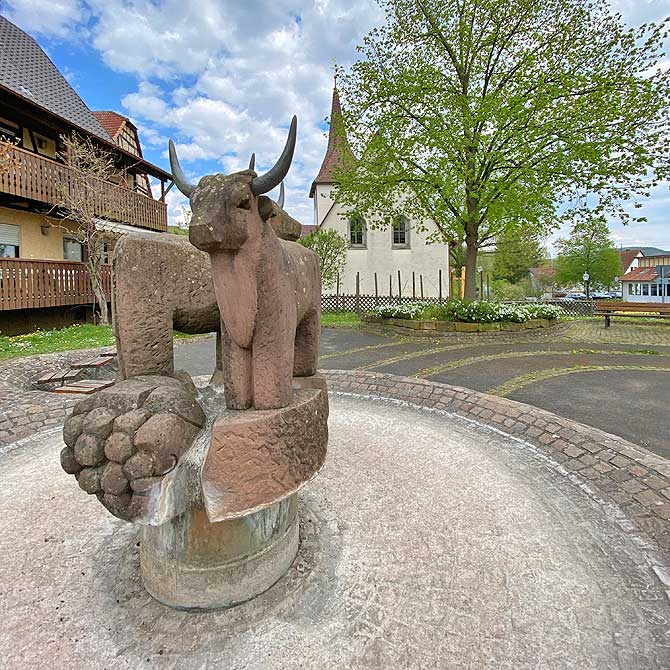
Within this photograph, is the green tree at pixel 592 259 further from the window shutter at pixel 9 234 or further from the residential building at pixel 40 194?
the window shutter at pixel 9 234

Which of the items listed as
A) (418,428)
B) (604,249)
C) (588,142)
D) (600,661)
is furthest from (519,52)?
(604,249)

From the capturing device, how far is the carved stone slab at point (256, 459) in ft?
5.32

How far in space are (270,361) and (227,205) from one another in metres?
0.69

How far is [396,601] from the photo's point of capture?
1.92 meters

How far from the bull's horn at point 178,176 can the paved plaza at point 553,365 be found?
4240mm

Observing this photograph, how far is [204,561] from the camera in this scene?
1.93 metres

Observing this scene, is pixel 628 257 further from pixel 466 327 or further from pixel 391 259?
pixel 466 327

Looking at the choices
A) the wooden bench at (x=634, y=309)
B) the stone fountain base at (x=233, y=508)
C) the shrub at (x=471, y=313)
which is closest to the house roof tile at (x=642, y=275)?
the wooden bench at (x=634, y=309)

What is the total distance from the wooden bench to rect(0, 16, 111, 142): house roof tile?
725 inches

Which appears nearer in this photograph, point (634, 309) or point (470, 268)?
point (470, 268)

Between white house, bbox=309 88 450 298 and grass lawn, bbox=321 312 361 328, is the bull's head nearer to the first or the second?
grass lawn, bbox=321 312 361 328

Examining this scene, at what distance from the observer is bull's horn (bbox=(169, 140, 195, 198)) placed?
1.61m

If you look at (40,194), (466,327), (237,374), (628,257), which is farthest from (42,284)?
(628,257)

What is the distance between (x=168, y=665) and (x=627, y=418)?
477 centimetres
